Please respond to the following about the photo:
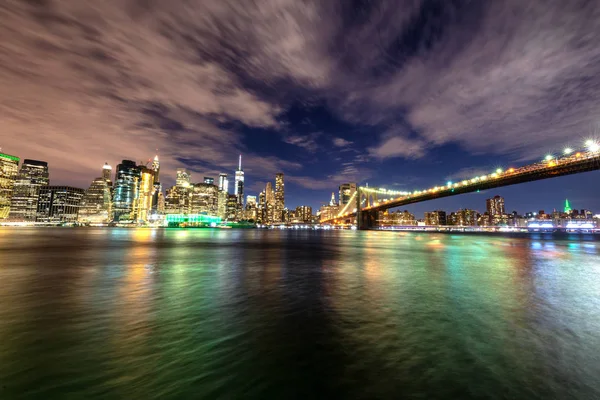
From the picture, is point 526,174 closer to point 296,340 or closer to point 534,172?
point 534,172

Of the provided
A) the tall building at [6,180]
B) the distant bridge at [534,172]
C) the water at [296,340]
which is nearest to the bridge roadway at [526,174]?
the distant bridge at [534,172]

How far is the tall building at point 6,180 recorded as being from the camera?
176000mm

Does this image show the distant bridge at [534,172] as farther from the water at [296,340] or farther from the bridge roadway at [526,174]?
the water at [296,340]

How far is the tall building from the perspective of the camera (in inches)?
6929

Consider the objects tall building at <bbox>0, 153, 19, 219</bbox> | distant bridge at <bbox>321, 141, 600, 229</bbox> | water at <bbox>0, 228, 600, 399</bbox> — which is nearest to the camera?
water at <bbox>0, 228, 600, 399</bbox>

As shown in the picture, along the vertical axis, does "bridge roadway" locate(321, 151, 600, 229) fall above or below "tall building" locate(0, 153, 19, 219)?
below

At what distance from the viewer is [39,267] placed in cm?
2067

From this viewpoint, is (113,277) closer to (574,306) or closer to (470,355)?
(470,355)

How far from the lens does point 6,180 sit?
180875 millimetres

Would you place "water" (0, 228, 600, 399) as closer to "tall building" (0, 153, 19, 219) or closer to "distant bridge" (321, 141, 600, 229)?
"distant bridge" (321, 141, 600, 229)

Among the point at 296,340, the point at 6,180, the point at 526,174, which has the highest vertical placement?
the point at 6,180

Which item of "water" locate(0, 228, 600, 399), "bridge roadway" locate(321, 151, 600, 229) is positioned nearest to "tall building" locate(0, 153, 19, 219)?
"water" locate(0, 228, 600, 399)

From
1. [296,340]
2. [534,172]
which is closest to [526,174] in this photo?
[534,172]

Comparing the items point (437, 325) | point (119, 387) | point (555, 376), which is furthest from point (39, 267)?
point (555, 376)
